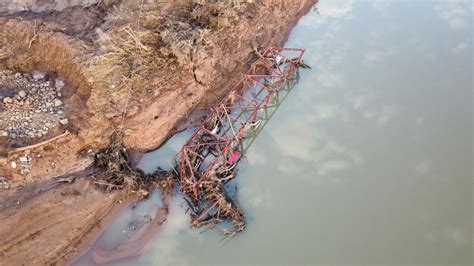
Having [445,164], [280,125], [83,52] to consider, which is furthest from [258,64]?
[445,164]

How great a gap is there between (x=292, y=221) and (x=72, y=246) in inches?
190

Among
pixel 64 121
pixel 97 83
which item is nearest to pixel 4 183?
pixel 64 121

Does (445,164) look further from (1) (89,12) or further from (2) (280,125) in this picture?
(1) (89,12)

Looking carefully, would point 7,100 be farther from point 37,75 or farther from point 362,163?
point 362,163

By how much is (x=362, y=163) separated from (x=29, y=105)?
824 centimetres

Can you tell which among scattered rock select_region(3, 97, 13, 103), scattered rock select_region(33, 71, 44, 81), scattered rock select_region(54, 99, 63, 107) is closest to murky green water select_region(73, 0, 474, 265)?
scattered rock select_region(54, 99, 63, 107)

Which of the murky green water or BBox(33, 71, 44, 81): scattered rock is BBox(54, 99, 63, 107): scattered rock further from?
the murky green water

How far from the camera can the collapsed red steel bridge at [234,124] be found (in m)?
9.71

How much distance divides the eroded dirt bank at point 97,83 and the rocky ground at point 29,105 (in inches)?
6.5

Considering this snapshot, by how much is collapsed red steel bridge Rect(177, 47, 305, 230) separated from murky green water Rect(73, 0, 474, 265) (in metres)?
0.37

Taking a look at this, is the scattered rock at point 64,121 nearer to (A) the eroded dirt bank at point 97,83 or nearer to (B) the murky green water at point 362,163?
(A) the eroded dirt bank at point 97,83

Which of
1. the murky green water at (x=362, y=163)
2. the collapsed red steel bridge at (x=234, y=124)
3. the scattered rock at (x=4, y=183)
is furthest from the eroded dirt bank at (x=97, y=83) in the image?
the murky green water at (x=362, y=163)

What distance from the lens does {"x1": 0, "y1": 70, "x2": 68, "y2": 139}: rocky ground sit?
9758 mm

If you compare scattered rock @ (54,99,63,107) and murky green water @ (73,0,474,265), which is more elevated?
scattered rock @ (54,99,63,107)
